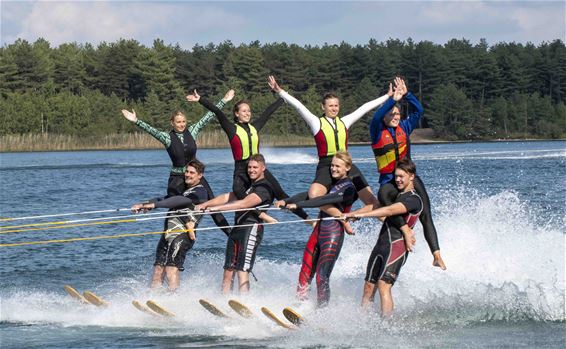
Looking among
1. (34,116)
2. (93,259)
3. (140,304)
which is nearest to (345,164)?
(140,304)

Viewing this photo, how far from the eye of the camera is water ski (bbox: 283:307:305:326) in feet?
31.4

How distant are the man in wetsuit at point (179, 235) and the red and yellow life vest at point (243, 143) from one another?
409 mm

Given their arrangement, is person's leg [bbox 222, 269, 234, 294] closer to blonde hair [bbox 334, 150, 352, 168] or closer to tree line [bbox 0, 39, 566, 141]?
blonde hair [bbox 334, 150, 352, 168]

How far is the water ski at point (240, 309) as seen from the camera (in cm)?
984

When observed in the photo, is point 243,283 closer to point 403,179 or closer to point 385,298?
point 385,298

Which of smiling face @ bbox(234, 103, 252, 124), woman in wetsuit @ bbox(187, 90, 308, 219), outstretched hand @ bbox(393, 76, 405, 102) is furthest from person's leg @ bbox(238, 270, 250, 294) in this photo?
outstretched hand @ bbox(393, 76, 405, 102)

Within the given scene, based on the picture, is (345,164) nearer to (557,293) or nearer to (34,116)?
(557,293)

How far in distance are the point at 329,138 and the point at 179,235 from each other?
2067mm

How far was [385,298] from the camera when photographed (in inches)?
377

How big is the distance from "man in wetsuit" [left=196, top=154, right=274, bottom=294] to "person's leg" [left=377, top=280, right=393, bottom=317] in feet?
5.21

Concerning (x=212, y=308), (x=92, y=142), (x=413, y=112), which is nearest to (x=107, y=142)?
(x=92, y=142)

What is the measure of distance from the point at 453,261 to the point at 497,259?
68 cm

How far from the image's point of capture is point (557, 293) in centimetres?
1057

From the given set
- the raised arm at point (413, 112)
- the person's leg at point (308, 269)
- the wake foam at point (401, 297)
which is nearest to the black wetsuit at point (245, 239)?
the wake foam at point (401, 297)
